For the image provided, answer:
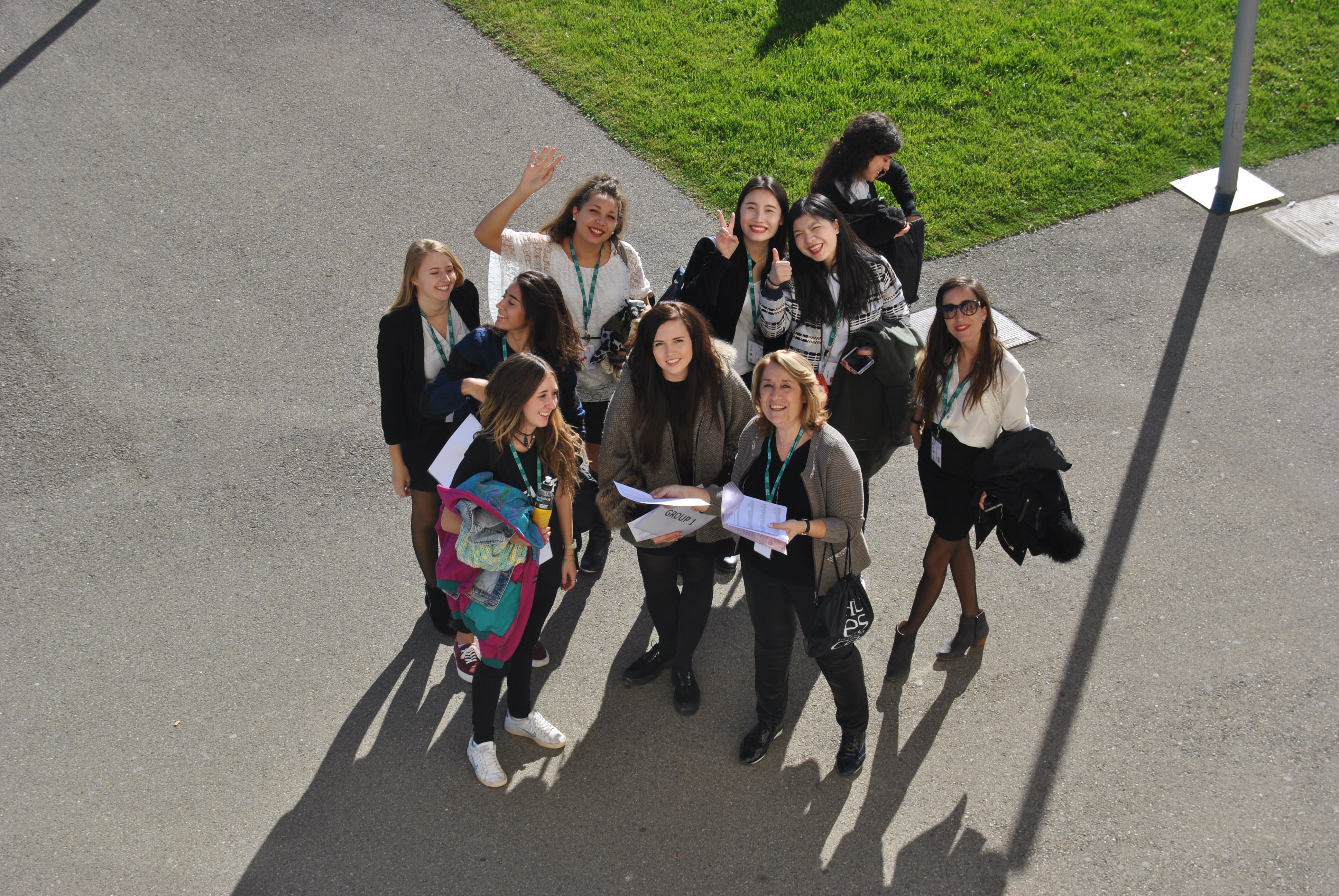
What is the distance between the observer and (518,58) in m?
9.65

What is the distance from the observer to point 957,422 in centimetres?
427

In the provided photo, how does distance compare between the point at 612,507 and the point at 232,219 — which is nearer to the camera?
the point at 612,507

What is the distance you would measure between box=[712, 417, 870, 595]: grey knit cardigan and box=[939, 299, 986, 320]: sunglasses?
0.73m

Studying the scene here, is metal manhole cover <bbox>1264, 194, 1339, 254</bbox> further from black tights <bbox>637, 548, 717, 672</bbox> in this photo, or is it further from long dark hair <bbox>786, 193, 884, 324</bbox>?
black tights <bbox>637, 548, 717, 672</bbox>

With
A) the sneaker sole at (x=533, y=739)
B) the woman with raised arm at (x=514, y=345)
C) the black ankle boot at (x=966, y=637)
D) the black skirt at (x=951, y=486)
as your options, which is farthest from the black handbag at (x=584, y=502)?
the black ankle boot at (x=966, y=637)

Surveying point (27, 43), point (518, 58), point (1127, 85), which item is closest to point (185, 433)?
point (518, 58)

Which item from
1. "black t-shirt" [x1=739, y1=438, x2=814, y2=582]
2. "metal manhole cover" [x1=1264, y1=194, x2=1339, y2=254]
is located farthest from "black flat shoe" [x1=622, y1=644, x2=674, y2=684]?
"metal manhole cover" [x1=1264, y1=194, x2=1339, y2=254]

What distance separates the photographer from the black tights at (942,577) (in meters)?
4.60

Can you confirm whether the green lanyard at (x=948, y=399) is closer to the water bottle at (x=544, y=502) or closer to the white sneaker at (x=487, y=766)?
the water bottle at (x=544, y=502)

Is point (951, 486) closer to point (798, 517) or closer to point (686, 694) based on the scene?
point (798, 517)

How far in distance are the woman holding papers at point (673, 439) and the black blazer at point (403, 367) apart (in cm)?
95

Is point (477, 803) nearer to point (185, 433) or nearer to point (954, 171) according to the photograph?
point (185, 433)

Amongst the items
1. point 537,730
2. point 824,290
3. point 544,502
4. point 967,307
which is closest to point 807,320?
point 824,290

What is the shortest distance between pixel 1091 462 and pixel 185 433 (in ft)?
18.0
